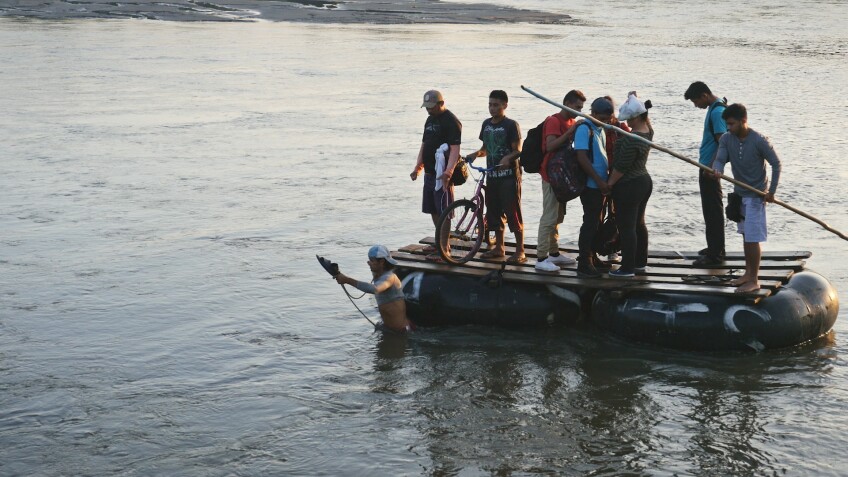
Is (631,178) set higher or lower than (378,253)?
higher

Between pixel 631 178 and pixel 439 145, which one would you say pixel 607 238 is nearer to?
pixel 631 178

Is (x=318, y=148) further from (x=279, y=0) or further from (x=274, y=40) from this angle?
(x=279, y=0)

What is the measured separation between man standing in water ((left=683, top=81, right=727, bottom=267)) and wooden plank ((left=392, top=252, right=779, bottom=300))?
0.71 metres

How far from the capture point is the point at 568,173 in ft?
30.9

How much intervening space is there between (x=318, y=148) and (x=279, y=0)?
3901 cm

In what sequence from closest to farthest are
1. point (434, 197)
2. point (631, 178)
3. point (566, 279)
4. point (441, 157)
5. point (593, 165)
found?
1. point (631, 178)
2. point (593, 165)
3. point (566, 279)
4. point (441, 157)
5. point (434, 197)

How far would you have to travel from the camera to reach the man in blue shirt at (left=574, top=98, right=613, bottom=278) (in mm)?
9289

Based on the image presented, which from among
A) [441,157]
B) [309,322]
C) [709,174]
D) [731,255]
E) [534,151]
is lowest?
[309,322]

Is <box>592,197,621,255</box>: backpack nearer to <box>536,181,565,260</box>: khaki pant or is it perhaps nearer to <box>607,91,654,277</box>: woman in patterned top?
<box>607,91,654,277</box>: woman in patterned top

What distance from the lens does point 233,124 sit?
2134cm

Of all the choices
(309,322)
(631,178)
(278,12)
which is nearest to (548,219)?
(631,178)

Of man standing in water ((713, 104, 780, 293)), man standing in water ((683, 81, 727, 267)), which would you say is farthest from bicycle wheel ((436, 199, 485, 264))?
man standing in water ((713, 104, 780, 293))

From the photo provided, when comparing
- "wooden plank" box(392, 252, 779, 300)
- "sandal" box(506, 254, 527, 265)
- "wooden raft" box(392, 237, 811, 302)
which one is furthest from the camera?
"sandal" box(506, 254, 527, 265)

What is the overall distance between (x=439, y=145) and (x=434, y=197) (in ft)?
1.87
